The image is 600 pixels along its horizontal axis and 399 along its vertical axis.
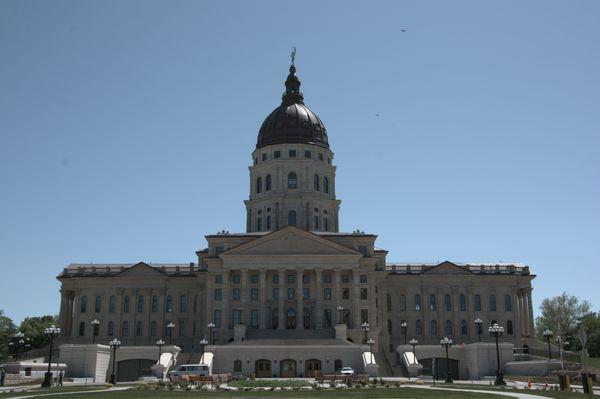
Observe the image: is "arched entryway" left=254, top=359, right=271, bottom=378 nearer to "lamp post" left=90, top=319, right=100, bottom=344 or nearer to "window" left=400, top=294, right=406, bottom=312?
"lamp post" left=90, top=319, right=100, bottom=344

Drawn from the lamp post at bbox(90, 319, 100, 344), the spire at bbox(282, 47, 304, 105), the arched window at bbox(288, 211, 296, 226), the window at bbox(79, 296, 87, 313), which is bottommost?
the lamp post at bbox(90, 319, 100, 344)

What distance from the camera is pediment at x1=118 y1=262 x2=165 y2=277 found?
10194cm

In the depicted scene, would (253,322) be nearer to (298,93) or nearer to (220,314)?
(220,314)

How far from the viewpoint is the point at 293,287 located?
298 ft

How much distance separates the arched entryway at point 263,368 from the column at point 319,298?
13.4 metres

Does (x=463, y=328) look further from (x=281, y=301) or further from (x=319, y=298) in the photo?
(x=281, y=301)

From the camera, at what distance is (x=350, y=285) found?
8944 centimetres

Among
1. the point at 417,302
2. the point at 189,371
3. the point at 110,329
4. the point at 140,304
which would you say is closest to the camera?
the point at 189,371

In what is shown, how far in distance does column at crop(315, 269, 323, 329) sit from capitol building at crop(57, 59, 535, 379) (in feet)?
0.42

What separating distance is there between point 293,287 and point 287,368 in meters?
17.1

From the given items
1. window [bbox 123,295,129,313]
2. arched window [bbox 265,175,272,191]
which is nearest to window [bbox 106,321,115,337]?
window [bbox 123,295,129,313]

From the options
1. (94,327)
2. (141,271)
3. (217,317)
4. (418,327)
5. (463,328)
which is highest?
(141,271)

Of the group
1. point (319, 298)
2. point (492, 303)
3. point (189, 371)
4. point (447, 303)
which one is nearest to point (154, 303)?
point (319, 298)

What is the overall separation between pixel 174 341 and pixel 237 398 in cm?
6323
